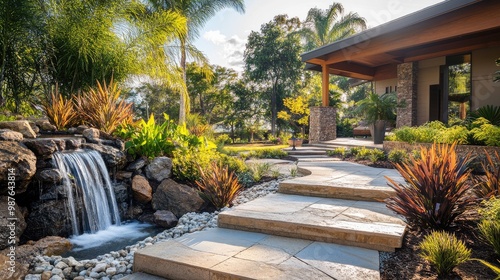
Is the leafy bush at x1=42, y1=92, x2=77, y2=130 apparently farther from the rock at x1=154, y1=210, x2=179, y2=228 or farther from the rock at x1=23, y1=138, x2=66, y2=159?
the rock at x1=154, y1=210, x2=179, y2=228

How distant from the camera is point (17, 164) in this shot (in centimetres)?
400

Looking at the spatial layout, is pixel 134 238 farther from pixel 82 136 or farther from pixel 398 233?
pixel 398 233

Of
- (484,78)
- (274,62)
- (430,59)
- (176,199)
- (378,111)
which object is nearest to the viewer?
(176,199)

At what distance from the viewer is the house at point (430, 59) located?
8.03m

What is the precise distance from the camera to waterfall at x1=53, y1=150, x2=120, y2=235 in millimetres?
4660

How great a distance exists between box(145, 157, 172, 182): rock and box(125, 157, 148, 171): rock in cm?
12

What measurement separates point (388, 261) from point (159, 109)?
2264 cm

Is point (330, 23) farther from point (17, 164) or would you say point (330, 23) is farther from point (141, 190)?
point (17, 164)

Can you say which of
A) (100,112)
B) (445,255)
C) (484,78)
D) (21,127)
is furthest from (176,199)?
(484,78)

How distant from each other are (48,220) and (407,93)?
38.8 ft

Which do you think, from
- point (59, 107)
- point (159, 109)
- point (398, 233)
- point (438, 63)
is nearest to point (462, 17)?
point (438, 63)

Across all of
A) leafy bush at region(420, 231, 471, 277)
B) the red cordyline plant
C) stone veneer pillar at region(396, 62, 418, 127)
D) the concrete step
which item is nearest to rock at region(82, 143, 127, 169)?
the concrete step

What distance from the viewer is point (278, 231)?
319 cm

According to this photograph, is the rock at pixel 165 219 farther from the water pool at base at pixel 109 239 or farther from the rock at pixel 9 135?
the rock at pixel 9 135
